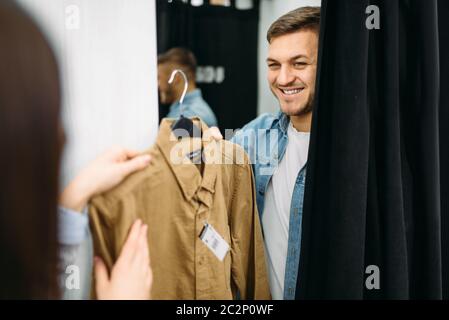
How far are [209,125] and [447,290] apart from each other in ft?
3.35

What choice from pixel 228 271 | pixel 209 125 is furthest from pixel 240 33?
pixel 228 271

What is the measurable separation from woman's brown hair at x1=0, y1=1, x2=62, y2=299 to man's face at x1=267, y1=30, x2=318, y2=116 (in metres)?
0.66

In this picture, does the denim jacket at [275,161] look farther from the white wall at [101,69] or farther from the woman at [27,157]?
the woman at [27,157]

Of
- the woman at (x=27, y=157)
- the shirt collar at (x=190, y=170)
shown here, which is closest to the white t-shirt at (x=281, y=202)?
the shirt collar at (x=190, y=170)

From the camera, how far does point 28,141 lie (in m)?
0.77

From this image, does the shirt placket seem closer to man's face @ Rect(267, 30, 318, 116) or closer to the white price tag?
the white price tag

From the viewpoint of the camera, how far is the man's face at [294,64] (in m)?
1.25

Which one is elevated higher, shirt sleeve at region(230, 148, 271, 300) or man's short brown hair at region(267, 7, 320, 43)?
man's short brown hair at region(267, 7, 320, 43)

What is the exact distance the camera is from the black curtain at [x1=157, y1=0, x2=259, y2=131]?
46.2 inches

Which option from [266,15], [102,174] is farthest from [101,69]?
[266,15]

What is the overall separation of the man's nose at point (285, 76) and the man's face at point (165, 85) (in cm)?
32

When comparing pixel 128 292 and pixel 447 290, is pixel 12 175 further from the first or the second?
pixel 447 290

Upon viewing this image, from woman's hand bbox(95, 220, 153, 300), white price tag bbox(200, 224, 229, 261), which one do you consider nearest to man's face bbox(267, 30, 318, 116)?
white price tag bbox(200, 224, 229, 261)

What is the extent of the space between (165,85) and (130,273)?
1.73ft
